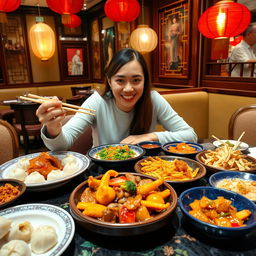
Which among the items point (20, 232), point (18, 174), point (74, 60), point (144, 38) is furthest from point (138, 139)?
point (74, 60)

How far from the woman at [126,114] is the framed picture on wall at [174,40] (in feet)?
→ 9.69

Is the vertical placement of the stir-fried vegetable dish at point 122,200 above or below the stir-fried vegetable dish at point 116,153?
above

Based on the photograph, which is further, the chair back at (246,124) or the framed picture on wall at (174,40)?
the framed picture on wall at (174,40)

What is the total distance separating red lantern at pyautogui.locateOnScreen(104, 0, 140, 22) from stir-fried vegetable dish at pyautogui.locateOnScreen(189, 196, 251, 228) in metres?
3.52

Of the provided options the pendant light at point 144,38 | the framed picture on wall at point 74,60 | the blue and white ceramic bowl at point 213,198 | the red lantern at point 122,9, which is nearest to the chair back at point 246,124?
the blue and white ceramic bowl at point 213,198

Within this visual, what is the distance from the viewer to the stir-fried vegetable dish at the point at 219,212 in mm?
752

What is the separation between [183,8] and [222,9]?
183cm

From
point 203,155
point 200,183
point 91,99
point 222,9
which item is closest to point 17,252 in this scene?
point 200,183

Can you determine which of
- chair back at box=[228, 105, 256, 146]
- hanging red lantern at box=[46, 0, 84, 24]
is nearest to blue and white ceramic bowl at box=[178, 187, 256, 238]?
chair back at box=[228, 105, 256, 146]

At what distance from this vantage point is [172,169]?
44.3 inches

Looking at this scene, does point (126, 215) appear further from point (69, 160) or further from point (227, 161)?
point (227, 161)

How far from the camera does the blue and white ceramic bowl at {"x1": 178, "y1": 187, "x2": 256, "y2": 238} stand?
669 millimetres

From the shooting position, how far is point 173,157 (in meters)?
1.31

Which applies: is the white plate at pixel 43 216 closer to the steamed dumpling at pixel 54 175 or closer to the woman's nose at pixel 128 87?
the steamed dumpling at pixel 54 175
